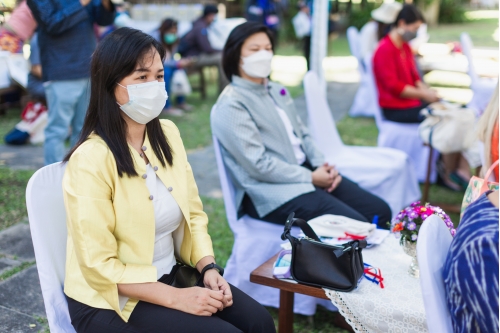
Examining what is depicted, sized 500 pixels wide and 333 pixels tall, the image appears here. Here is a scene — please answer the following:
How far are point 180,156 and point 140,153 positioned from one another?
0.62ft

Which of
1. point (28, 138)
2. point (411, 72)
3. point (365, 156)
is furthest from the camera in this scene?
point (28, 138)

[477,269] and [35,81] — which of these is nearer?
[477,269]

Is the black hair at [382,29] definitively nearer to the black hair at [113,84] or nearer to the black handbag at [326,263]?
the black handbag at [326,263]

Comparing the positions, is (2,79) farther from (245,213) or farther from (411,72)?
(411,72)

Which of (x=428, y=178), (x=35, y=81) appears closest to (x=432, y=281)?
(x=428, y=178)

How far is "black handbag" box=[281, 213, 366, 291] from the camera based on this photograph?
6.79 ft

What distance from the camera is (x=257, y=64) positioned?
3061 millimetres

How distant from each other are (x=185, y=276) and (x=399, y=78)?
3622 mm

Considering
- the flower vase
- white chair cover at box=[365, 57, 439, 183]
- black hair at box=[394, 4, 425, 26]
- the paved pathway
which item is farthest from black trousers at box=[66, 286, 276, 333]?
black hair at box=[394, 4, 425, 26]

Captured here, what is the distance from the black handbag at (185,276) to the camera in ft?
6.67

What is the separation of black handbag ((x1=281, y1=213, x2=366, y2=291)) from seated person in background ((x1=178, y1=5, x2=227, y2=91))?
6.41 meters

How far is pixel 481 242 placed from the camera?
53.1 inches

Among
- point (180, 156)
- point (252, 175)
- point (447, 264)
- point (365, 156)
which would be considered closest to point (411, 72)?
point (365, 156)

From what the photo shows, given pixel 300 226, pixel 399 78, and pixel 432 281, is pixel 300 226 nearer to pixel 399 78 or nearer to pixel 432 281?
pixel 432 281
